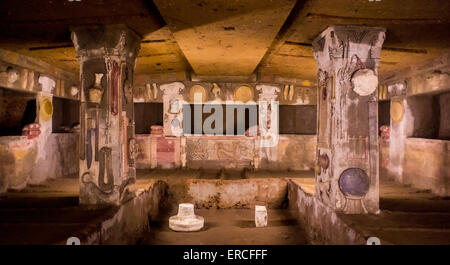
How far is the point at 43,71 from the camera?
6.54m

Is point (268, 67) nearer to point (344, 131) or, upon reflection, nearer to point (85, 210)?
point (344, 131)

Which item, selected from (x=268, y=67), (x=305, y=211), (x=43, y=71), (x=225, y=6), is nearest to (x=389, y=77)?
(x=268, y=67)

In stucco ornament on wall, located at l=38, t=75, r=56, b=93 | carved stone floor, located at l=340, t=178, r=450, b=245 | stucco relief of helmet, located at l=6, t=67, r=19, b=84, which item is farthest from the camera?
stucco ornament on wall, located at l=38, t=75, r=56, b=93

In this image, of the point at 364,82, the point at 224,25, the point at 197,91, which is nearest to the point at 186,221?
the point at 224,25

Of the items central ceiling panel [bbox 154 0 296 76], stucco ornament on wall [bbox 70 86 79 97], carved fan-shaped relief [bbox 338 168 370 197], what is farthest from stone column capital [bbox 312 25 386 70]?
stucco ornament on wall [bbox 70 86 79 97]

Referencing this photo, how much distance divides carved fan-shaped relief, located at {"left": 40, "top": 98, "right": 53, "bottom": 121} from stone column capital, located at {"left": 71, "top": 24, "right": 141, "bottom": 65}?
114 inches

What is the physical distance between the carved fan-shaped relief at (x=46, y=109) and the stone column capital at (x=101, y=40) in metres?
2.91

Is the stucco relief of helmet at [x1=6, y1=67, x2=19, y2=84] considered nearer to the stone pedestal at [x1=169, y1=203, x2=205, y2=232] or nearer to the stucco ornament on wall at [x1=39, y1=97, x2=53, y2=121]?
the stucco ornament on wall at [x1=39, y1=97, x2=53, y2=121]

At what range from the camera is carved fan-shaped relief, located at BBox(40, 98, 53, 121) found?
6.69m

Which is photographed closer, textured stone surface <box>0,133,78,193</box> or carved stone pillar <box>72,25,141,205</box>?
carved stone pillar <box>72,25,141,205</box>

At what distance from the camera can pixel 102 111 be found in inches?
173

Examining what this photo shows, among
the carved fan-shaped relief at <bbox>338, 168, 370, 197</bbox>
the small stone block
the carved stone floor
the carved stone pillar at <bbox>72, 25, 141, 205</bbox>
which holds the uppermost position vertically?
the carved stone pillar at <bbox>72, 25, 141, 205</bbox>

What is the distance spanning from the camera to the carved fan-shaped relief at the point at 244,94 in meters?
8.73

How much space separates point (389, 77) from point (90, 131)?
21.2 feet
